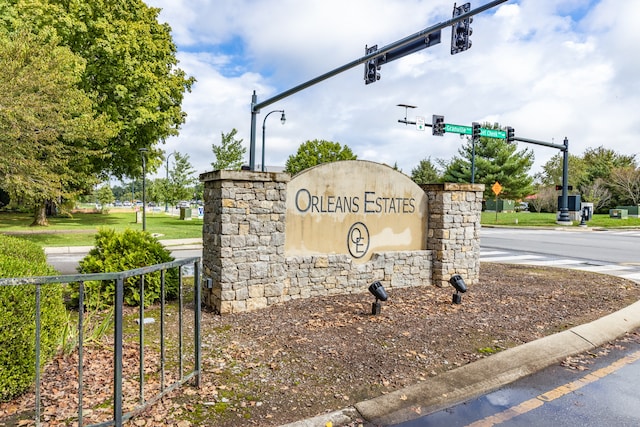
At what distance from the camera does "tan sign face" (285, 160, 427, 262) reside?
7473 millimetres

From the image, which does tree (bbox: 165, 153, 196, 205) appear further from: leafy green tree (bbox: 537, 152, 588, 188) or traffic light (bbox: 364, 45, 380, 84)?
leafy green tree (bbox: 537, 152, 588, 188)

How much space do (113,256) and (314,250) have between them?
321cm

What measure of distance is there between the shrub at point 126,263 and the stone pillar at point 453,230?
16.6 ft

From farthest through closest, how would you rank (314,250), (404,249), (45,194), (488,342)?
(45,194)
(404,249)
(314,250)
(488,342)

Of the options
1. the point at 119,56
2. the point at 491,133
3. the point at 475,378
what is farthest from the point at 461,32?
the point at 119,56

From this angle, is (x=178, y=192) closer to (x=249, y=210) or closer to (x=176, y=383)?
(x=249, y=210)

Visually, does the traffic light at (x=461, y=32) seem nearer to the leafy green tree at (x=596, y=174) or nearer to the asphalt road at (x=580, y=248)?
the asphalt road at (x=580, y=248)

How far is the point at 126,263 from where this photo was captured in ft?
21.7

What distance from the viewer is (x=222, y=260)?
6484 mm

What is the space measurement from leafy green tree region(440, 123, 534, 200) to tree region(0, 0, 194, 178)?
1282 inches

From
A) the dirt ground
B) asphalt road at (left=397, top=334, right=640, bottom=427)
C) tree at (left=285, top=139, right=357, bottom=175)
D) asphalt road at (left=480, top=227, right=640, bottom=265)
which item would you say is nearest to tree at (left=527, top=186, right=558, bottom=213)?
tree at (left=285, top=139, right=357, bottom=175)

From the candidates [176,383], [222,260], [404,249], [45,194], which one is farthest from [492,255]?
[45,194]

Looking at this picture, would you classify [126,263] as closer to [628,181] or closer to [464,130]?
[464,130]

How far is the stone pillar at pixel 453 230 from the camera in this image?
28.6ft
